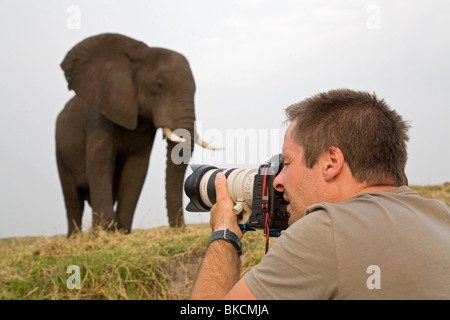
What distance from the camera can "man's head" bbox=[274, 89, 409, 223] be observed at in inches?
73.4

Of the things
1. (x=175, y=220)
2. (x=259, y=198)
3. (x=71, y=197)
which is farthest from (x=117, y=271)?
(x=71, y=197)

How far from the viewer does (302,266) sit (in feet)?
5.11

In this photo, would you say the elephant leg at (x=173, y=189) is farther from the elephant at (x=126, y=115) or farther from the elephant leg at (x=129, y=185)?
the elephant leg at (x=129, y=185)

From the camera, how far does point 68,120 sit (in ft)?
31.3

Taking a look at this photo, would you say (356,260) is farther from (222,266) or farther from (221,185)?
(221,185)

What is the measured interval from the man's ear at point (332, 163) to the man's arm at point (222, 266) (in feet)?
1.53

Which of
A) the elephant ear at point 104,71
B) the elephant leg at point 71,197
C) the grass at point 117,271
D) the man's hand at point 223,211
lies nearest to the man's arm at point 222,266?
the man's hand at point 223,211

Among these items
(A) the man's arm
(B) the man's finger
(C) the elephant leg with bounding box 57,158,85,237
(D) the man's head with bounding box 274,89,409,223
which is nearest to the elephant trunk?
(C) the elephant leg with bounding box 57,158,85,237

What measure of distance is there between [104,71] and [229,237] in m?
7.00

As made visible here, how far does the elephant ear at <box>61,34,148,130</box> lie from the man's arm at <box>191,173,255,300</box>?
6081mm

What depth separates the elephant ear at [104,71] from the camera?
8.33 meters

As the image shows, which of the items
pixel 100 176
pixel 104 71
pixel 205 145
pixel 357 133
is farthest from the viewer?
pixel 104 71
